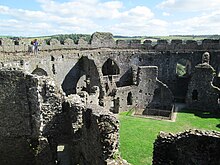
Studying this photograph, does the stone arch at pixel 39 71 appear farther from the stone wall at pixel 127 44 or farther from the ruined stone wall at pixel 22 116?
the ruined stone wall at pixel 22 116

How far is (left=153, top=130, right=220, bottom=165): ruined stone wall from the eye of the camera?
867 centimetres

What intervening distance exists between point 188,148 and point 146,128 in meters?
12.2

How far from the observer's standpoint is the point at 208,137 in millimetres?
8703

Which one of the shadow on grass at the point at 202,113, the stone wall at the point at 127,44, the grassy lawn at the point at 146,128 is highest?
the stone wall at the point at 127,44

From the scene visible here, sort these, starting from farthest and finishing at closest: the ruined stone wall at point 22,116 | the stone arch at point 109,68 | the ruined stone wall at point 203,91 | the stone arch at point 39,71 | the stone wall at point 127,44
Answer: the stone arch at point 109,68 < the stone wall at point 127,44 < the ruined stone wall at point 203,91 < the stone arch at point 39,71 < the ruined stone wall at point 22,116

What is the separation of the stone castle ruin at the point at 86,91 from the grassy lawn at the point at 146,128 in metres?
1.73

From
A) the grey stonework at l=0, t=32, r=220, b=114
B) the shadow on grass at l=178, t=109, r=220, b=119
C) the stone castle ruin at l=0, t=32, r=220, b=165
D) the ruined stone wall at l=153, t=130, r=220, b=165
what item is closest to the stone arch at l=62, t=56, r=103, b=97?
the grey stonework at l=0, t=32, r=220, b=114

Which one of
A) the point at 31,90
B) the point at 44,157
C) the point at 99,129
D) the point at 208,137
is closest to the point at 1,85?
the point at 31,90

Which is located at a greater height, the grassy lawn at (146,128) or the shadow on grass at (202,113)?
the shadow on grass at (202,113)

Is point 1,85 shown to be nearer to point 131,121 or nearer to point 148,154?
point 148,154

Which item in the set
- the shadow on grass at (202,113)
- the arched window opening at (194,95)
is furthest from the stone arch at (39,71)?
the arched window opening at (194,95)

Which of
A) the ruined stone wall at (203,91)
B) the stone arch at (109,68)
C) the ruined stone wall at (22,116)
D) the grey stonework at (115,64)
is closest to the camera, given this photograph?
the ruined stone wall at (22,116)

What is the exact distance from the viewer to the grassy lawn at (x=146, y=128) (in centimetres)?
1659

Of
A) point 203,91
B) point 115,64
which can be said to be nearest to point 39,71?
point 115,64
